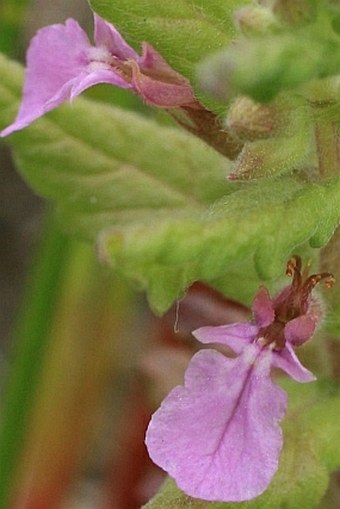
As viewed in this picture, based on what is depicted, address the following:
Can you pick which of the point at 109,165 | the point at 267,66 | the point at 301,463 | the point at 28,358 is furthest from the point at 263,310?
the point at 28,358

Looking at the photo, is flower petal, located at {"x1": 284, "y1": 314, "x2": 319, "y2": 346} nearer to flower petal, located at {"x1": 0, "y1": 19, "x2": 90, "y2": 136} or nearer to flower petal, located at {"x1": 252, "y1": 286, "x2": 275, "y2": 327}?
flower petal, located at {"x1": 252, "y1": 286, "x2": 275, "y2": 327}

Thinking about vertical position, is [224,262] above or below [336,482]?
above

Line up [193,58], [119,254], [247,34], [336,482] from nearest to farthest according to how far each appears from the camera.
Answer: [119,254]
[247,34]
[193,58]
[336,482]

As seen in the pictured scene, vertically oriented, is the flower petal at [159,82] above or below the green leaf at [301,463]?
above

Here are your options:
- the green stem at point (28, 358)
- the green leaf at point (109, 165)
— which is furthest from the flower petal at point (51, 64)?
the green stem at point (28, 358)

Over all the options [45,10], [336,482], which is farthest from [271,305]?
[45,10]

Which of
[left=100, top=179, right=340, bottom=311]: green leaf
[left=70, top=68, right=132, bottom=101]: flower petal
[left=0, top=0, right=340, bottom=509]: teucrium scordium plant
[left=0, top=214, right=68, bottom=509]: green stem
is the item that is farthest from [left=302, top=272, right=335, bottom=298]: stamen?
[left=0, top=214, right=68, bottom=509]: green stem

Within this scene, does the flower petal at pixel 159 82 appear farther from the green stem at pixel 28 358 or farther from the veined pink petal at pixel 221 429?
the green stem at pixel 28 358

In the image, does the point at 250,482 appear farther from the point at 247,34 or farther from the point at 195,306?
the point at 195,306
